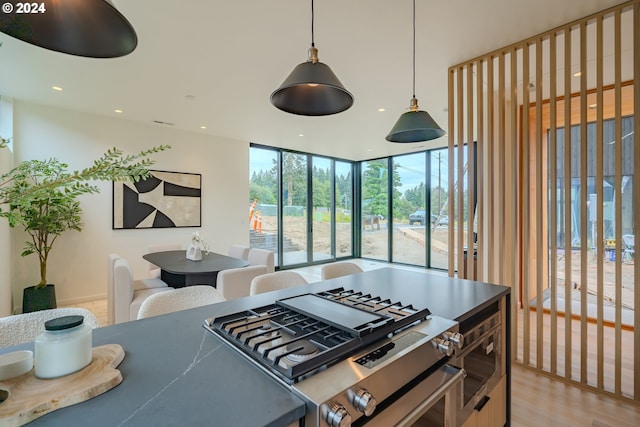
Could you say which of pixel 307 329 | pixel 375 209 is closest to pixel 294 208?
pixel 375 209

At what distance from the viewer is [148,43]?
2.54 meters

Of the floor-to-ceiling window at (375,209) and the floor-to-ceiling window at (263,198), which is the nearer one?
the floor-to-ceiling window at (263,198)

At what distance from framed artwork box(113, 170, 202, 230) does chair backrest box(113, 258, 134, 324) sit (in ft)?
7.25

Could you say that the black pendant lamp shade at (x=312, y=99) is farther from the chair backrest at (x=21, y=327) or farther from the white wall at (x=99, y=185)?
the white wall at (x=99, y=185)

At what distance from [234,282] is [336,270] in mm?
933

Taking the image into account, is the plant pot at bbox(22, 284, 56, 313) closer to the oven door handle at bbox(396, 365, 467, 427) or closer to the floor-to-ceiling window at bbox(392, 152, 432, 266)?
the oven door handle at bbox(396, 365, 467, 427)

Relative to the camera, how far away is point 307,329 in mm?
1069

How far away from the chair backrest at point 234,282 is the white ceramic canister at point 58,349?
70.9 inches

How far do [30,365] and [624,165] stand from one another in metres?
→ 5.52

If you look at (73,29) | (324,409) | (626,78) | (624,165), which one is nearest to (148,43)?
(73,29)

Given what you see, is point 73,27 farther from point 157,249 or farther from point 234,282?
point 157,249

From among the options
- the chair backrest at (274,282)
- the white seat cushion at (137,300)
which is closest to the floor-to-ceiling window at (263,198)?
the white seat cushion at (137,300)

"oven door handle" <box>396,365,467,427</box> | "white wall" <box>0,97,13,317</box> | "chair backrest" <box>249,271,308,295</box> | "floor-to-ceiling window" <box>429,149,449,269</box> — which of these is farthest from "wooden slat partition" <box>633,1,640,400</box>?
"white wall" <box>0,97,13,317</box>

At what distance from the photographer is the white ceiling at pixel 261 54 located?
216cm
